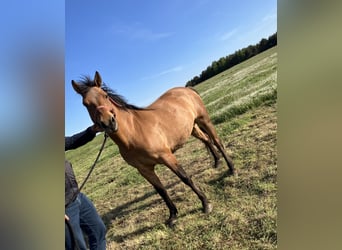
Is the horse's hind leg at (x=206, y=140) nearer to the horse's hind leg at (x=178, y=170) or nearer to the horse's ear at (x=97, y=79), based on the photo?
the horse's hind leg at (x=178, y=170)

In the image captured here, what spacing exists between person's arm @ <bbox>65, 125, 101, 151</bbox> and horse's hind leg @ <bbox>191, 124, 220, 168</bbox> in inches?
31.9

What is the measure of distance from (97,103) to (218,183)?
91 cm

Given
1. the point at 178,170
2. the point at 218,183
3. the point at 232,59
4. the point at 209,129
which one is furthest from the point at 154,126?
the point at 232,59

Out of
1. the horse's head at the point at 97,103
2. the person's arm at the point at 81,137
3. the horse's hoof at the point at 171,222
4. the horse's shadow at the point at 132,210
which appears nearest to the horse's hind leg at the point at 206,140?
the horse's shadow at the point at 132,210

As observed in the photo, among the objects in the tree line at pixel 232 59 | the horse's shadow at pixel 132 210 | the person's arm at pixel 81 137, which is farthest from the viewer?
the horse's shadow at pixel 132 210

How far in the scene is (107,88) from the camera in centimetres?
215

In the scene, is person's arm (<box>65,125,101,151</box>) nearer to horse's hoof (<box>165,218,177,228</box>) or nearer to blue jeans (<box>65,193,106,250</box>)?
blue jeans (<box>65,193,106,250</box>)

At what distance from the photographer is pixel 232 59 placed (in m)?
1.90

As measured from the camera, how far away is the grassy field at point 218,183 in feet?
5.84

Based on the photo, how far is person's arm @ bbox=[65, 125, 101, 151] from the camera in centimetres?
195

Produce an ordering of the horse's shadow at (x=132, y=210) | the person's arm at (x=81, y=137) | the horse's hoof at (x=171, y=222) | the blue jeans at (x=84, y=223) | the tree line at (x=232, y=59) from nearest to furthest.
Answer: the tree line at (x=232, y=59) → the blue jeans at (x=84, y=223) → the person's arm at (x=81, y=137) → the horse's hoof at (x=171, y=222) → the horse's shadow at (x=132, y=210)

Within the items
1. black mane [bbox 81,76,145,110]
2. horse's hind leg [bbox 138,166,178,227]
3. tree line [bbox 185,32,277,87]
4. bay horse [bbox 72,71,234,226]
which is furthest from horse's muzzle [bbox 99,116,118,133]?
tree line [bbox 185,32,277,87]

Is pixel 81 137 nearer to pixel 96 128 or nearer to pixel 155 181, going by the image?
pixel 96 128
